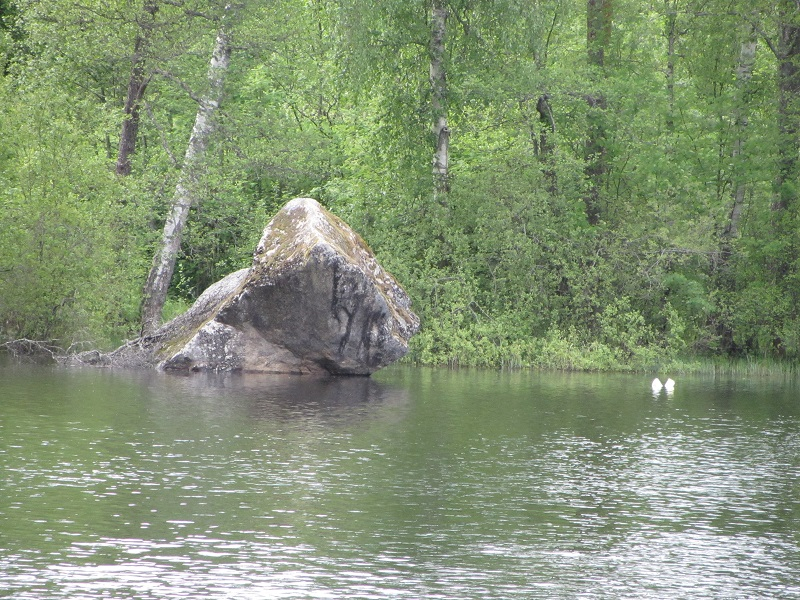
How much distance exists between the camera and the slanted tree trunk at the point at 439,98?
33.8 metres

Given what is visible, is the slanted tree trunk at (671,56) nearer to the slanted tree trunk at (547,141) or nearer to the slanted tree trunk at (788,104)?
the slanted tree trunk at (788,104)

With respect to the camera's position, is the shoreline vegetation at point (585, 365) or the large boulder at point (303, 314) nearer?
the large boulder at point (303, 314)

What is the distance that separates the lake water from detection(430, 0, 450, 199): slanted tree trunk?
48.0 feet

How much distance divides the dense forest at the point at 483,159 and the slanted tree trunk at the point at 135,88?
0.14m

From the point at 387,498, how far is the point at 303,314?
45.5ft

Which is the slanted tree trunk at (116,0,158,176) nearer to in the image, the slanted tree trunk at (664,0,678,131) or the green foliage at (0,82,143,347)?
the green foliage at (0,82,143,347)

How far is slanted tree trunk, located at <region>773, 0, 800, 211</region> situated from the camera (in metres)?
33.9

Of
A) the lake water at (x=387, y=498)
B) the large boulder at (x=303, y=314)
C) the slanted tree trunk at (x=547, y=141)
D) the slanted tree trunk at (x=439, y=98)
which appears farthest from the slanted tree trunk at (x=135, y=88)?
the lake water at (x=387, y=498)

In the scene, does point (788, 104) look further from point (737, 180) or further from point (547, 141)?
point (547, 141)

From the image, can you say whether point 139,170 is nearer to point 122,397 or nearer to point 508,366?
point 508,366

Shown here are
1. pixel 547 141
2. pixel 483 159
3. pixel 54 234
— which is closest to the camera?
pixel 54 234

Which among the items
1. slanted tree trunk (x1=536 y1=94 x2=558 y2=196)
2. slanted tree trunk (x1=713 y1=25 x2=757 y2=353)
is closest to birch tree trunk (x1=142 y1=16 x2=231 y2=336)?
slanted tree trunk (x1=536 y1=94 x2=558 y2=196)

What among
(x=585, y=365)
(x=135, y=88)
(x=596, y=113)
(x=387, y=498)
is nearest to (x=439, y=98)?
(x=596, y=113)

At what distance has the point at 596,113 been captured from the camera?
3547 cm
